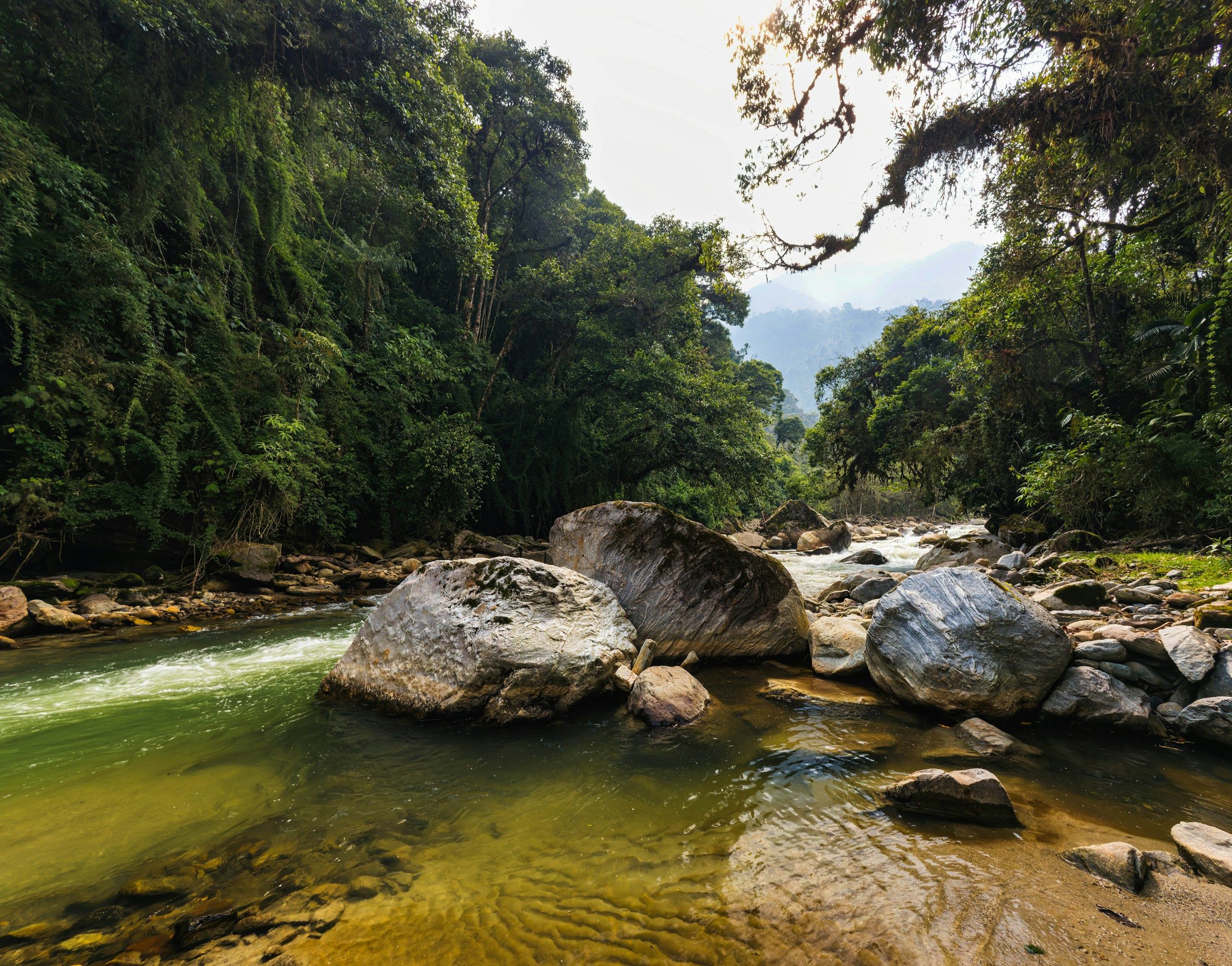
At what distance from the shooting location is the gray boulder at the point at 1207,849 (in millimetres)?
2002

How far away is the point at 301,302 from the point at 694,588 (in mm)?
11311

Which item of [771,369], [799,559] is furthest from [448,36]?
[771,369]

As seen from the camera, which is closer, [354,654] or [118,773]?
[118,773]

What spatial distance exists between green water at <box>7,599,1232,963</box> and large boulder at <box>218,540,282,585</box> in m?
4.54

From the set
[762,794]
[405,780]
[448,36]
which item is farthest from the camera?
[448,36]

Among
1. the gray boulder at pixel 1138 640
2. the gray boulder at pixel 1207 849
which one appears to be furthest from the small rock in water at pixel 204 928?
the gray boulder at pixel 1138 640

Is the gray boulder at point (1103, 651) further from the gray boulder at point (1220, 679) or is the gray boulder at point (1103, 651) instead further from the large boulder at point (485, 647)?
the large boulder at point (485, 647)

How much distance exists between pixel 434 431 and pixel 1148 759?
43.6 ft

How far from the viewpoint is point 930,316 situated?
1742 cm

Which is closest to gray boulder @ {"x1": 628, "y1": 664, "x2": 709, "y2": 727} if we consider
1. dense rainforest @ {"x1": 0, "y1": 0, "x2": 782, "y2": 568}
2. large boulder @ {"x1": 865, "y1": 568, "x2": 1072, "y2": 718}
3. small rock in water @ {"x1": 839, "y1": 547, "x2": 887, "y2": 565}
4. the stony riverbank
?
large boulder @ {"x1": 865, "y1": 568, "x2": 1072, "y2": 718}

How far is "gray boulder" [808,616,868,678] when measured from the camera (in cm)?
496

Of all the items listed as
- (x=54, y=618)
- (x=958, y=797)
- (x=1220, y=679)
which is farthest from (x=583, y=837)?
(x=54, y=618)

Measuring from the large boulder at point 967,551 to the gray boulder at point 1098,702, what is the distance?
8386 mm

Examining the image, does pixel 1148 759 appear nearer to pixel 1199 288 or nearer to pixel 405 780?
pixel 405 780
